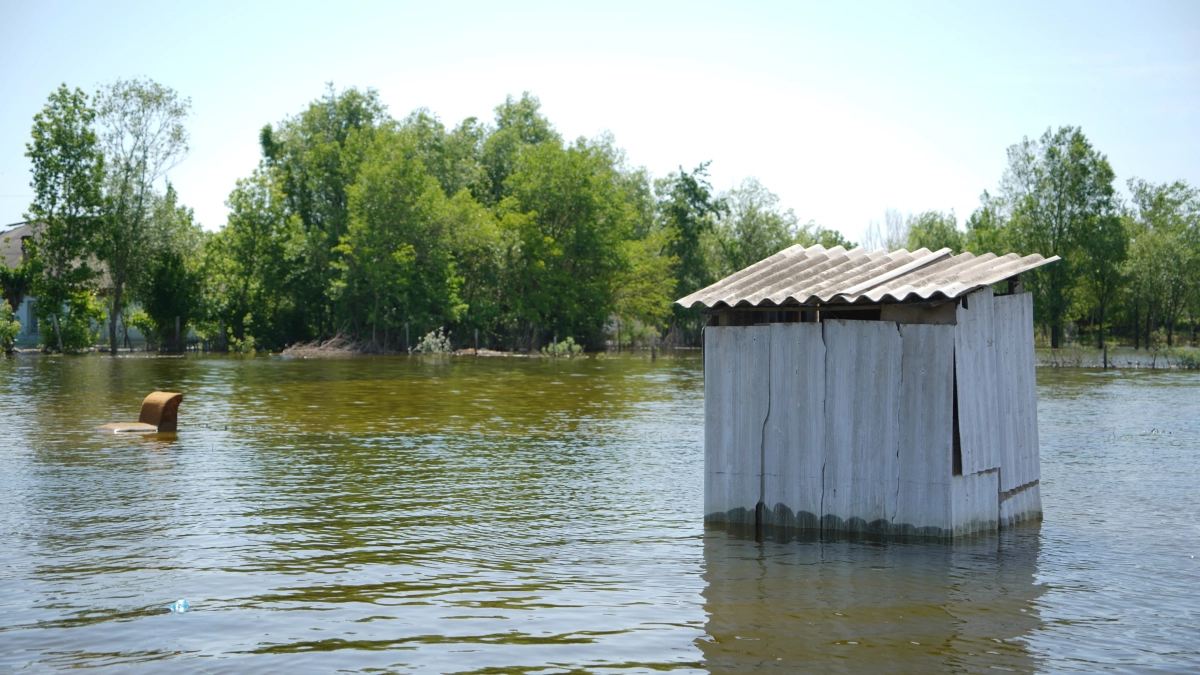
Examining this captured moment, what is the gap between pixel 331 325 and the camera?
8019 cm

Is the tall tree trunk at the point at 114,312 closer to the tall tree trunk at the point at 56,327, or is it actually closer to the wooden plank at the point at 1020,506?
the tall tree trunk at the point at 56,327

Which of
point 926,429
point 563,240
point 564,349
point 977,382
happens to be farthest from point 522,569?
point 563,240

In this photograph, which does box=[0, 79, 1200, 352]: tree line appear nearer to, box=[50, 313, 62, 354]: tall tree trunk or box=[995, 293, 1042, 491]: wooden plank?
box=[50, 313, 62, 354]: tall tree trunk

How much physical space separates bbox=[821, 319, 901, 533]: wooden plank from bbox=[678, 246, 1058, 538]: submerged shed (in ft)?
0.05

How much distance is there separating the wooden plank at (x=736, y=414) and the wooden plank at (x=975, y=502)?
7.26ft

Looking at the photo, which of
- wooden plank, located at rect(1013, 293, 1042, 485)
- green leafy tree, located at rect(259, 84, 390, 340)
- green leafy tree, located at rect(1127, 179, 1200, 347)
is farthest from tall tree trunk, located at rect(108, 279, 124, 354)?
green leafy tree, located at rect(1127, 179, 1200, 347)

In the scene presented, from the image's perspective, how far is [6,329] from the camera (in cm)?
6197

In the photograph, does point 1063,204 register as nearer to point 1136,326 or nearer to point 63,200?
point 1136,326

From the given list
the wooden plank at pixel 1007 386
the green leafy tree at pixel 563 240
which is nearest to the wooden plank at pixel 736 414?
the wooden plank at pixel 1007 386

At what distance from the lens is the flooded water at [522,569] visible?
800 cm

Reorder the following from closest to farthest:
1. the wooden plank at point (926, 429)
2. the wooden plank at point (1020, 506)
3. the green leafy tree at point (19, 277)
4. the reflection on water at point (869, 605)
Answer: the reflection on water at point (869, 605)
the wooden plank at point (926, 429)
the wooden plank at point (1020, 506)
the green leafy tree at point (19, 277)

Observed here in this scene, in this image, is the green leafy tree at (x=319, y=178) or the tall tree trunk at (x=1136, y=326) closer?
the green leafy tree at (x=319, y=178)

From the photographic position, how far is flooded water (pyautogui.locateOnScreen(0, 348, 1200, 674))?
26.2ft

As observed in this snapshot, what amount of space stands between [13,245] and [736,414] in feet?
283
